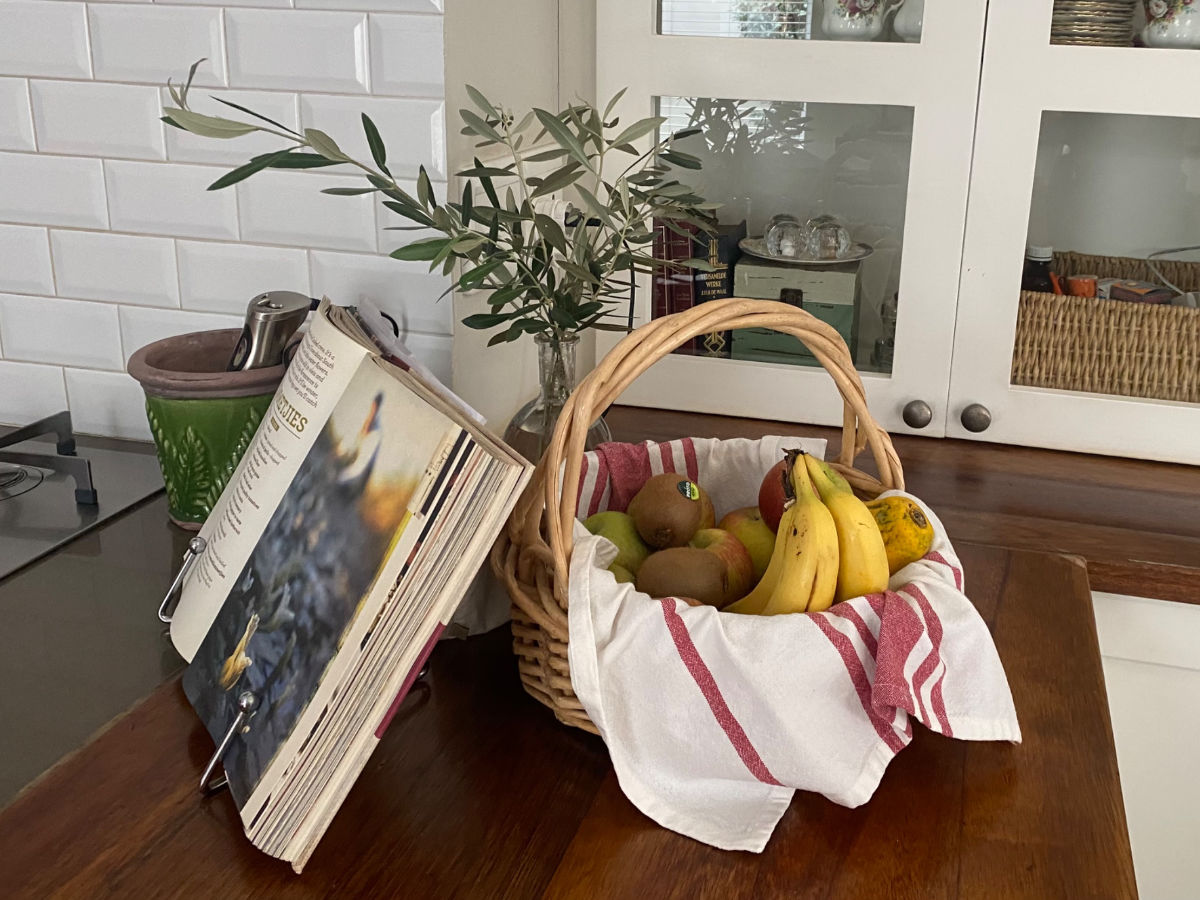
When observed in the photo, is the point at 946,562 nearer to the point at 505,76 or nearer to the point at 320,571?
the point at 320,571

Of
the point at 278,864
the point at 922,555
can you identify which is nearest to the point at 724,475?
the point at 922,555

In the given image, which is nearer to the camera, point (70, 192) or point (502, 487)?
point (502, 487)

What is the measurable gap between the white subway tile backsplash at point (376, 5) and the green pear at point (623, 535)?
1.55 feet

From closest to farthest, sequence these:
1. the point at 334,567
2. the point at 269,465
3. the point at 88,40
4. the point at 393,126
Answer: the point at 334,567, the point at 269,465, the point at 393,126, the point at 88,40

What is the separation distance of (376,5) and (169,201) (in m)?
0.32

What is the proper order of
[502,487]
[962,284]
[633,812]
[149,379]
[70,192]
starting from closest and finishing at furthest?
[502,487]
[633,812]
[149,379]
[70,192]
[962,284]

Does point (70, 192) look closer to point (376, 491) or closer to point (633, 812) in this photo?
point (376, 491)

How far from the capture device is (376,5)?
3.50 feet

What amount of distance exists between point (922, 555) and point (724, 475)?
8.8 inches

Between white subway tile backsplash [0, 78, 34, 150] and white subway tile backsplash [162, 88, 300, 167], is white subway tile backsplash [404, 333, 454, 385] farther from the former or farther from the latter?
white subway tile backsplash [0, 78, 34, 150]

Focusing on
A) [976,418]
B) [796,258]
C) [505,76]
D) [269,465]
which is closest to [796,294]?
[796,258]

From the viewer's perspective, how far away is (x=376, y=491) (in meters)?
0.75

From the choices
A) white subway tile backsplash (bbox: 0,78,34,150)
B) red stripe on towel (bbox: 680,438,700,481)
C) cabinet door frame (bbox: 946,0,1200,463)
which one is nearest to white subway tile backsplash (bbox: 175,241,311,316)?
white subway tile backsplash (bbox: 0,78,34,150)

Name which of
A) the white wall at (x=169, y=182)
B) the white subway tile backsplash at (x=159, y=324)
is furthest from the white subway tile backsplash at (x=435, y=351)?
the white subway tile backsplash at (x=159, y=324)
